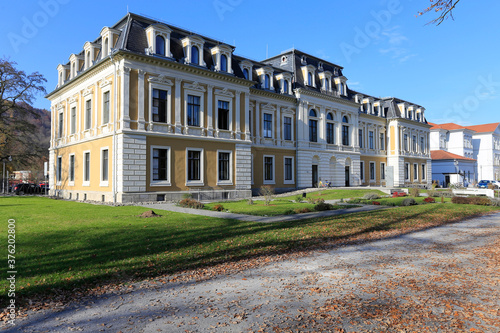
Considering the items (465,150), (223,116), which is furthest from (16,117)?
(465,150)

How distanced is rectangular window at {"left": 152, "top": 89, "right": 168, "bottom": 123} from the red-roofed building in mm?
58480

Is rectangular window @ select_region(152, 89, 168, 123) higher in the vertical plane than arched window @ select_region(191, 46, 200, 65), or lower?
lower

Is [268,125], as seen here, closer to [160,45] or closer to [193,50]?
[193,50]

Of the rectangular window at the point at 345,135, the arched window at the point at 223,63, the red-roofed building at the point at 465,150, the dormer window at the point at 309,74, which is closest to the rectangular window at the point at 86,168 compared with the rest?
the arched window at the point at 223,63

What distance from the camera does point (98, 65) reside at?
25.8m

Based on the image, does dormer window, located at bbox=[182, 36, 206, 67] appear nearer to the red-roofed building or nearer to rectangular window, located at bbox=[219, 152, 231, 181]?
rectangular window, located at bbox=[219, 152, 231, 181]

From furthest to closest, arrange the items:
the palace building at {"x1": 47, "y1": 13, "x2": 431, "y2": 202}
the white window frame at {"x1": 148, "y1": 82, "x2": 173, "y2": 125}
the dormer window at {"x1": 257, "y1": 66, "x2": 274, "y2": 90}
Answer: the dormer window at {"x1": 257, "y1": 66, "x2": 274, "y2": 90} < the white window frame at {"x1": 148, "y1": 82, "x2": 173, "y2": 125} < the palace building at {"x1": 47, "y1": 13, "x2": 431, "y2": 202}

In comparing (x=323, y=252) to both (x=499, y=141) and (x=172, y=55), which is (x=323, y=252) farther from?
(x=499, y=141)

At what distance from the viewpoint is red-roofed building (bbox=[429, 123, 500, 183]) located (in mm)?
65812

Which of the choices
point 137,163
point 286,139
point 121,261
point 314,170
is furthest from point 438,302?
A: point 314,170

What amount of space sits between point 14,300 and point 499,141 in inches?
4088

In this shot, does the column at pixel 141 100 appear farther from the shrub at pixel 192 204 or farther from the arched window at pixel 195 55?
the shrub at pixel 192 204

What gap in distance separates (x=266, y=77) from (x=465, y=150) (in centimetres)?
6209

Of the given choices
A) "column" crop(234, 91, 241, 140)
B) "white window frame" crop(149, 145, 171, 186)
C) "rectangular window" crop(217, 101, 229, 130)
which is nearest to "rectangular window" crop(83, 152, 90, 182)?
"white window frame" crop(149, 145, 171, 186)
